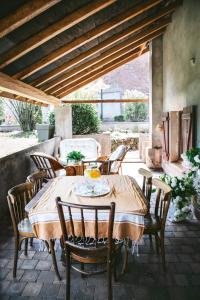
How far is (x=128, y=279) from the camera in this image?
2426 millimetres

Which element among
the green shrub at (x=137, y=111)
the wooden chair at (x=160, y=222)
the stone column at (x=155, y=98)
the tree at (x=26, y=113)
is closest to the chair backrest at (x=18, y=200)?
the wooden chair at (x=160, y=222)

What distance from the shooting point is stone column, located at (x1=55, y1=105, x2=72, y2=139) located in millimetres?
7914

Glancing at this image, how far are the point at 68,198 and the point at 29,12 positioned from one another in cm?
200

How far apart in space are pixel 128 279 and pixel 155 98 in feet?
21.1

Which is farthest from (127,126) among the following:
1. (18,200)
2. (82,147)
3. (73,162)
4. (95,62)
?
(18,200)

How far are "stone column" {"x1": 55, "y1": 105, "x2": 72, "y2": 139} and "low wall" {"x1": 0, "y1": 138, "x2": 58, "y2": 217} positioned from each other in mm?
2117

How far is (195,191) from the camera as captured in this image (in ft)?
12.2

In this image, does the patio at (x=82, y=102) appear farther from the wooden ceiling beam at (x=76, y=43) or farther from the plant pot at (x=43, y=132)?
the plant pot at (x=43, y=132)

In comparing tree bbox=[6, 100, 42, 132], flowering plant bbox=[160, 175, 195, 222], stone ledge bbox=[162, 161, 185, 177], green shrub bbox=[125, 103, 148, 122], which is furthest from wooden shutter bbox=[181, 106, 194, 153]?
green shrub bbox=[125, 103, 148, 122]

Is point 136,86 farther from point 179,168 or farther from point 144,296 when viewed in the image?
point 144,296

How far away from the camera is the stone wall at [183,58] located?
4.73 metres

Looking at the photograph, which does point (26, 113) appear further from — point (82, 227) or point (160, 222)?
point (82, 227)

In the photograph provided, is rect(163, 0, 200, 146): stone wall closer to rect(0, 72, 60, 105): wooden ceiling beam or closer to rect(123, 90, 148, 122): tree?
rect(0, 72, 60, 105): wooden ceiling beam

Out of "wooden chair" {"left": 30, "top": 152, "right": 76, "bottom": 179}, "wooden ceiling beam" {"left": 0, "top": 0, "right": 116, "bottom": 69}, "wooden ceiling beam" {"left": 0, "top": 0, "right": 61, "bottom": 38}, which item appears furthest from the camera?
"wooden chair" {"left": 30, "top": 152, "right": 76, "bottom": 179}
